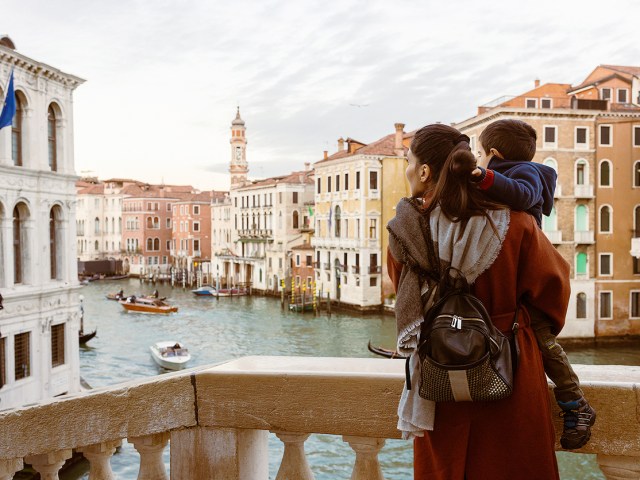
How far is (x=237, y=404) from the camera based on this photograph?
73.2 inches

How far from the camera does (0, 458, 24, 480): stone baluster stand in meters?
1.89

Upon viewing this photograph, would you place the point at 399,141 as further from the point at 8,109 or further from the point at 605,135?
the point at 8,109

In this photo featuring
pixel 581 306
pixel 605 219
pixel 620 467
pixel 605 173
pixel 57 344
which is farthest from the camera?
pixel 605 219

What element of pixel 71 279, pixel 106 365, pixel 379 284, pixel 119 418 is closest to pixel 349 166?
pixel 379 284

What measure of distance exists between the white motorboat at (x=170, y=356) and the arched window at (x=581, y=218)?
42.4ft

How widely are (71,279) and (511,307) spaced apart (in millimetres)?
11617

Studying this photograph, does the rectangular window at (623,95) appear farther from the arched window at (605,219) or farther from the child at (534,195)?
the child at (534,195)

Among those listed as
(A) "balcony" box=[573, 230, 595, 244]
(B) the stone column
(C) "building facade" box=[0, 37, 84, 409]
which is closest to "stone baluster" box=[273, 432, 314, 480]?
(B) the stone column

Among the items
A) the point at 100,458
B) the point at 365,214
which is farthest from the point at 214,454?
the point at 365,214

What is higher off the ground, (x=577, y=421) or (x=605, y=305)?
(x=577, y=421)

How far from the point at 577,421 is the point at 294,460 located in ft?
2.57

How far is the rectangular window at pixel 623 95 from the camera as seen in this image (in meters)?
23.4

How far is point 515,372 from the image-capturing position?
4.45ft

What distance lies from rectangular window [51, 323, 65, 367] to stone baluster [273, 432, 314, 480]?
10.9m
